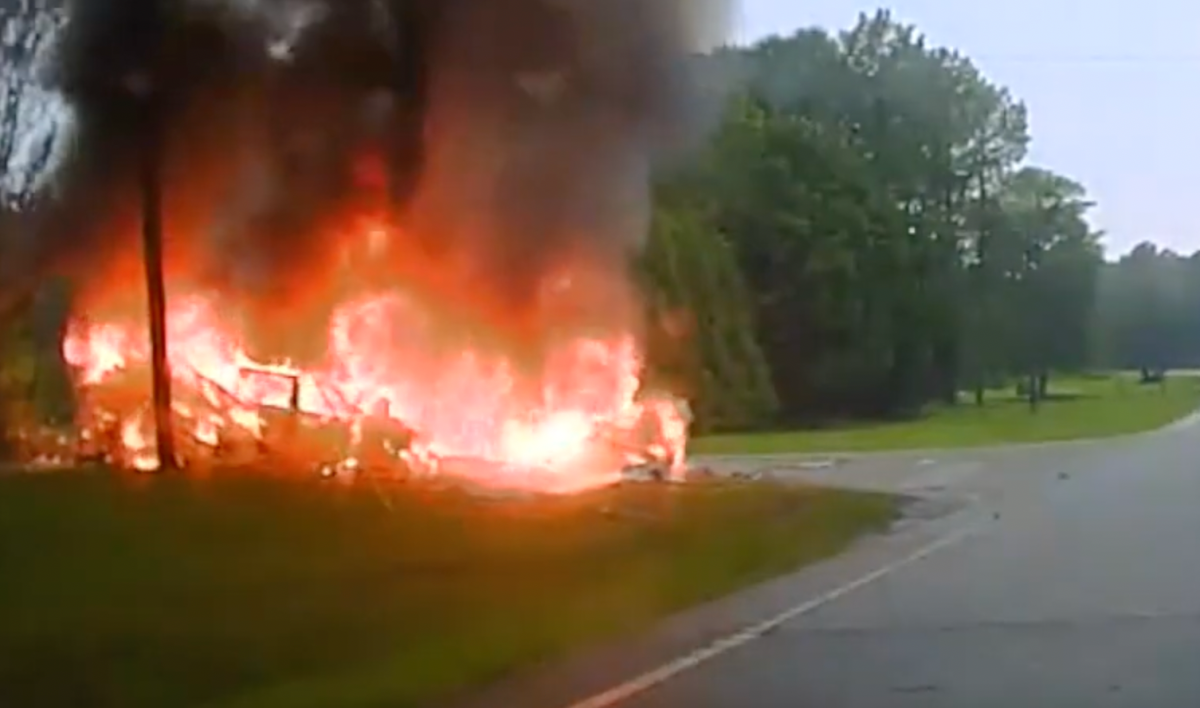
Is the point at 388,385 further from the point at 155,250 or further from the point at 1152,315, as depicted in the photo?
the point at 1152,315

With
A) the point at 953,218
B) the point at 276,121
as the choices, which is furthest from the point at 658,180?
the point at 953,218

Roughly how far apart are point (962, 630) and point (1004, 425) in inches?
2114

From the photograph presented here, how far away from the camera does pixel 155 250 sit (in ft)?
87.1

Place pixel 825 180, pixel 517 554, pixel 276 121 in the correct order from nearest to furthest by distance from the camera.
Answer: pixel 517 554 < pixel 276 121 < pixel 825 180

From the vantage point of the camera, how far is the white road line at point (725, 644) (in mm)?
12195

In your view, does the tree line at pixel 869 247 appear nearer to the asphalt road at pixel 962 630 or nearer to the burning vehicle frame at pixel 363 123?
the burning vehicle frame at pixel 363 123

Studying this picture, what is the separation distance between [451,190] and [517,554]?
23.9ft

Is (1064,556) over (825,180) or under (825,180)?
under

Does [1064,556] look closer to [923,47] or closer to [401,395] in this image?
[401,395]

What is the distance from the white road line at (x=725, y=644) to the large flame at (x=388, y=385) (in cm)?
820

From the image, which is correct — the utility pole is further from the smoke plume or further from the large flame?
the large flame

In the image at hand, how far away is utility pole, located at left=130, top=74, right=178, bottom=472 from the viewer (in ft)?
85.4

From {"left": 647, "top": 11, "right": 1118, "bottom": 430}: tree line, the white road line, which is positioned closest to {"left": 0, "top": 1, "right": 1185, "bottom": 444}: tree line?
{"left": 647, "top": 11, "right": 1118, "bottom": 430}: tree line

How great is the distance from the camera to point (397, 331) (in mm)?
30781
